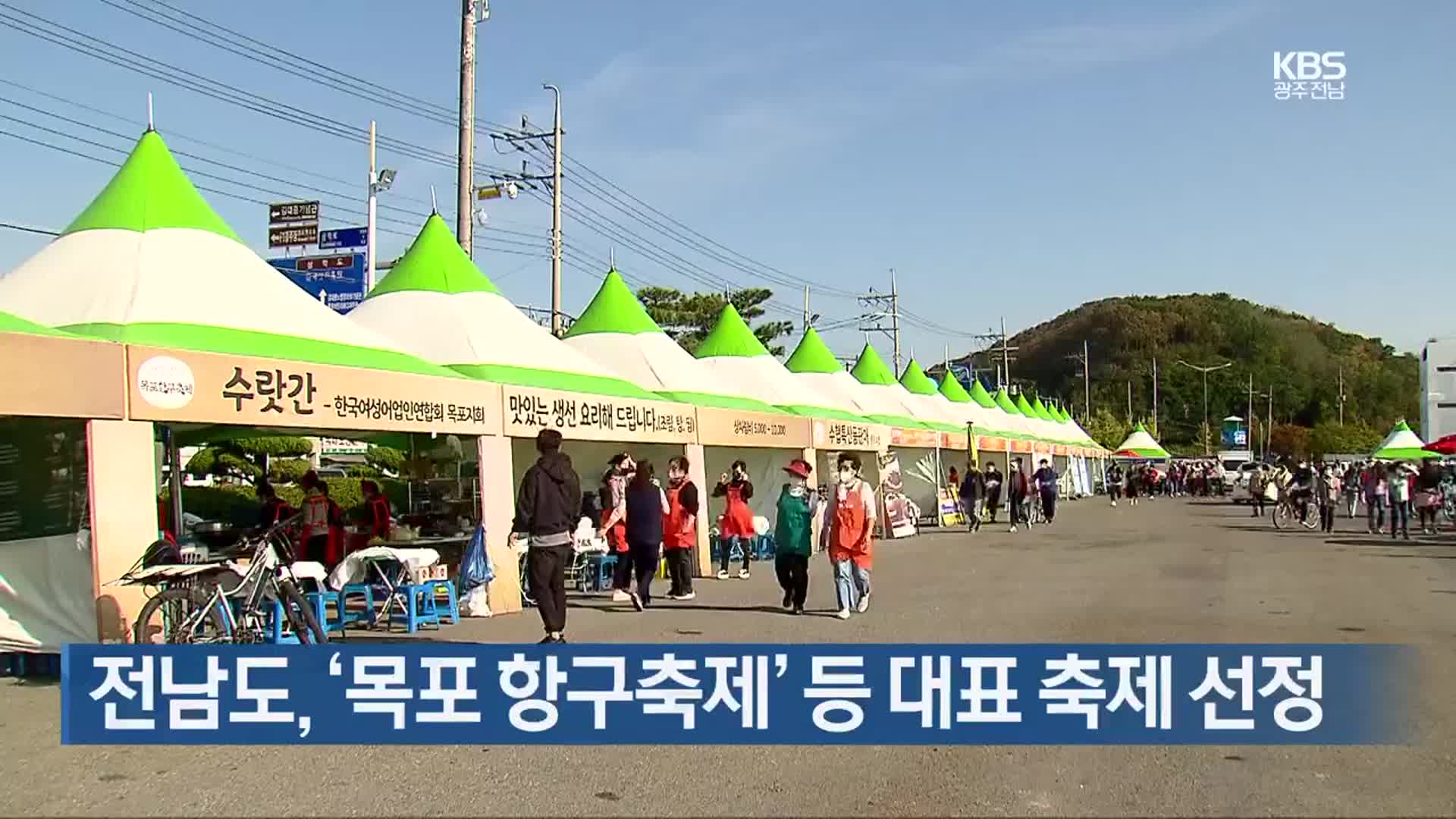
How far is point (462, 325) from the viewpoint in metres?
15.1

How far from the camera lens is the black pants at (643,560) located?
13023mm

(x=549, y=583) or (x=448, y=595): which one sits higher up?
(x=549, y=583)

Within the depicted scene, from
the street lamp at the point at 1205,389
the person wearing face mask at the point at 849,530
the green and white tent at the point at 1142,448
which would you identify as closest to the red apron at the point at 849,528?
the person wearing face mask at the point at 849,530

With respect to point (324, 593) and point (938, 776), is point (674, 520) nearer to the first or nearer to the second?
point (324, 593)

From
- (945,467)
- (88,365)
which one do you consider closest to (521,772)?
(88,365)

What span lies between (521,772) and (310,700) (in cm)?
165

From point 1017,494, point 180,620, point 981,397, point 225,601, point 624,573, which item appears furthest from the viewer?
point 981,397

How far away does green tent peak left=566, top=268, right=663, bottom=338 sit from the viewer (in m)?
21.1

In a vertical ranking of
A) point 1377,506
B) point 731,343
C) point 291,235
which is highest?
point 291,235

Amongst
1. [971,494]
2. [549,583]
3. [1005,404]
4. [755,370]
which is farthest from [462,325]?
[1005,404]

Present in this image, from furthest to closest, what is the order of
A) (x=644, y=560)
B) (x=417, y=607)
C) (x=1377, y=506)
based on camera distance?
1. (x=1377, y=506)
2. (x=644, y=560)
3. (x=417, y=607)

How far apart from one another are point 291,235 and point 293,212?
0.86m

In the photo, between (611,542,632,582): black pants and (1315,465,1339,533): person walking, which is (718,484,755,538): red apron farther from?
(1315,465,1339,533): person walking

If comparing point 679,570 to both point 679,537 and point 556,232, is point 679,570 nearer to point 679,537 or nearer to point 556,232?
point 679,537
